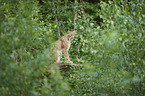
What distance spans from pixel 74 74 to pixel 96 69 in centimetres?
163

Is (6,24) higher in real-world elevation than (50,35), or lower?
higher

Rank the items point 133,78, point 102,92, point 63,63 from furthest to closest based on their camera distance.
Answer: point 63,63 → point 102,92 → point 133,78

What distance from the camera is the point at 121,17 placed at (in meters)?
3.36

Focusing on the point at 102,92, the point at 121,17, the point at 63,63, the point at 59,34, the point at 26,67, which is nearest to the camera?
the point at 26,67

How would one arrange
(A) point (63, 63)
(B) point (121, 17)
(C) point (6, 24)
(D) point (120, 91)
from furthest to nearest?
(A) point (63, 63), (D) point (120, 91), (B) point (121, 17), (C) point (6, 24)

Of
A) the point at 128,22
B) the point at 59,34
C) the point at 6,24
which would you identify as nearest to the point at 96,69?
the point at 128,22

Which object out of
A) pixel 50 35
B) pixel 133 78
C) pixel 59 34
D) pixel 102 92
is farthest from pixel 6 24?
pixel 59 34

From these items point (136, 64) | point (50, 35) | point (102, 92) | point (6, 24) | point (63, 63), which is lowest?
point (102, 92)

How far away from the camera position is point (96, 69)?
12.6ft

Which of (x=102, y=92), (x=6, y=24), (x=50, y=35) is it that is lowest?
(x=102, y=92)

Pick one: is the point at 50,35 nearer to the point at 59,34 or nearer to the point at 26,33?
the point at 26,33

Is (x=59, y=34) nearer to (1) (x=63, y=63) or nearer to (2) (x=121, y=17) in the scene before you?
(1) (x=63, y=63)

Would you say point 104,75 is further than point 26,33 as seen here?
Yes

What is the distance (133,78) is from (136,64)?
0.30 metres
